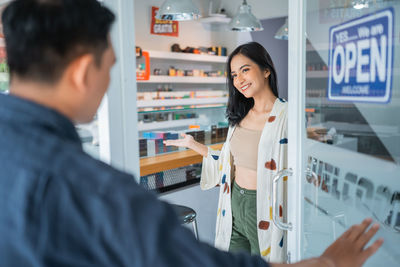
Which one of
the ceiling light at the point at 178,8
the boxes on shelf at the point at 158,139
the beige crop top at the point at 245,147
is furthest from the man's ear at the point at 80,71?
the ceiling light at the point at 178,8

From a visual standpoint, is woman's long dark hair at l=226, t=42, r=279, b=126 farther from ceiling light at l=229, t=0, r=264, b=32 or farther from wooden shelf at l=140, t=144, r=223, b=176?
ceiling light at l=229, t=0, r=264, b=32

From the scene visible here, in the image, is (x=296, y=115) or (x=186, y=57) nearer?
(x=296, y=115)

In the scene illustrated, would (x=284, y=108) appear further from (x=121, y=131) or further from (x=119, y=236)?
(x=119, y=236)

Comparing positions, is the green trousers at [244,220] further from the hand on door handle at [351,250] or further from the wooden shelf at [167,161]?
the hand on door handle at [351,250]

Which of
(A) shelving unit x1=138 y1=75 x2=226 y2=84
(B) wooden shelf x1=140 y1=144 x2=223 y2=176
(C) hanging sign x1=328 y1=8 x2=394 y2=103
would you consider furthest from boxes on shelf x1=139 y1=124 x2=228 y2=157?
(A) shelving unit x1=138 y1=75 x2=226 y2=84

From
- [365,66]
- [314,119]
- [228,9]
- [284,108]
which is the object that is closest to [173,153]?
[284,108]

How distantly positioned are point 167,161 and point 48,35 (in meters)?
2.41

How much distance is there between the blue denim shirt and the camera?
0.55 metres

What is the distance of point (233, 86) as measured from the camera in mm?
2373

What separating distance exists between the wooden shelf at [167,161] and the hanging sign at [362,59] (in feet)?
5.96

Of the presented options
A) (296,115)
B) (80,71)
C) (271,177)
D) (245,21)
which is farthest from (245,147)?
(245,21)

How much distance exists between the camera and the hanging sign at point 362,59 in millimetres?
1069

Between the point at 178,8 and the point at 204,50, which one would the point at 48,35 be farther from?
the point at 204,50

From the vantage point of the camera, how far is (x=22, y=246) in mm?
548
